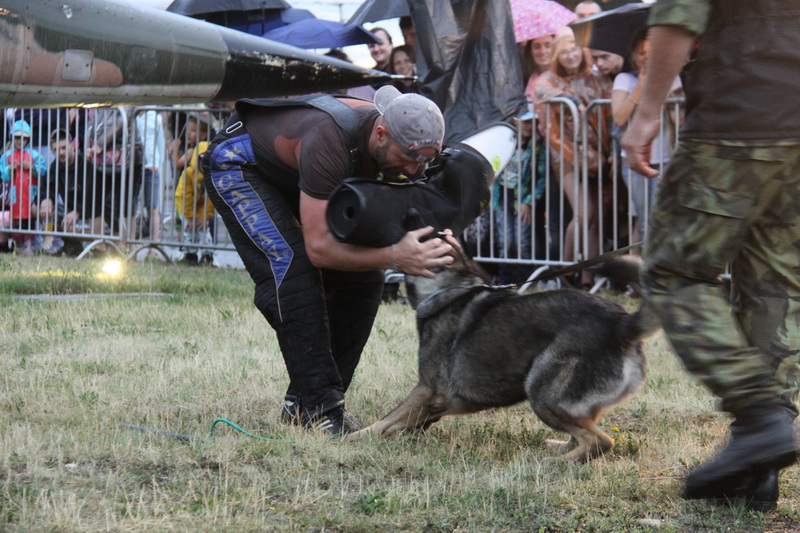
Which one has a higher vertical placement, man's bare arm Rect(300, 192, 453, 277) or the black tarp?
the black tarp

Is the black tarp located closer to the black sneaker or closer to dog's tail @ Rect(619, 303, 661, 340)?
the black sneaker

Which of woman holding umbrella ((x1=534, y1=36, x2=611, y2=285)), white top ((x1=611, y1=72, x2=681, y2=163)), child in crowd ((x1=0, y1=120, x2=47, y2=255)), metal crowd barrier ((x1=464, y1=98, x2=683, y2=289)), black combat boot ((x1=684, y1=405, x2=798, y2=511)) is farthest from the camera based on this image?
child in crowd ((x1=0, y1=120, x2=47, y2=255))

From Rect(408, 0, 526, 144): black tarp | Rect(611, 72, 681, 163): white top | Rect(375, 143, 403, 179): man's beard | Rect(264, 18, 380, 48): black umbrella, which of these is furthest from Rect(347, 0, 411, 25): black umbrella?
Rect(375, 143, 403, 179): man's beard

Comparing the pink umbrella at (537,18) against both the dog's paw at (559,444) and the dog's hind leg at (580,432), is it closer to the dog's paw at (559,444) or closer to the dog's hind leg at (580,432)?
the dog's paw at (559,444)

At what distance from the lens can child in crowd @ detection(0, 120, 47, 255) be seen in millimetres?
11445

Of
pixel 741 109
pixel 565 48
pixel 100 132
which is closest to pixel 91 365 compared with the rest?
pixel 741 109

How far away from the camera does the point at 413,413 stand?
4078 mm

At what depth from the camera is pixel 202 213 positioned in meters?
10.4

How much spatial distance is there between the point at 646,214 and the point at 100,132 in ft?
21.2

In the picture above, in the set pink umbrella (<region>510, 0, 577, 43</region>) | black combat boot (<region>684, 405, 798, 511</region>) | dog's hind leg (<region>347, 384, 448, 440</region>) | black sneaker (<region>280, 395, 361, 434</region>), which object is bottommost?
black sneaker (<region>280, 395, 361, 434</region>)

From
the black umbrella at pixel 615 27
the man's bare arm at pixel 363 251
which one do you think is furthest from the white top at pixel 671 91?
the man's bare arm at pixel 363 251

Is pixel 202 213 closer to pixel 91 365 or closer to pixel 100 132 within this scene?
pixel 100 132

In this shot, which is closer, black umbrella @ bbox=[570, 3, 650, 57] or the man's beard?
the man's beard

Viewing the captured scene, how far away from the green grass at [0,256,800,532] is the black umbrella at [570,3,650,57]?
3.09 m
